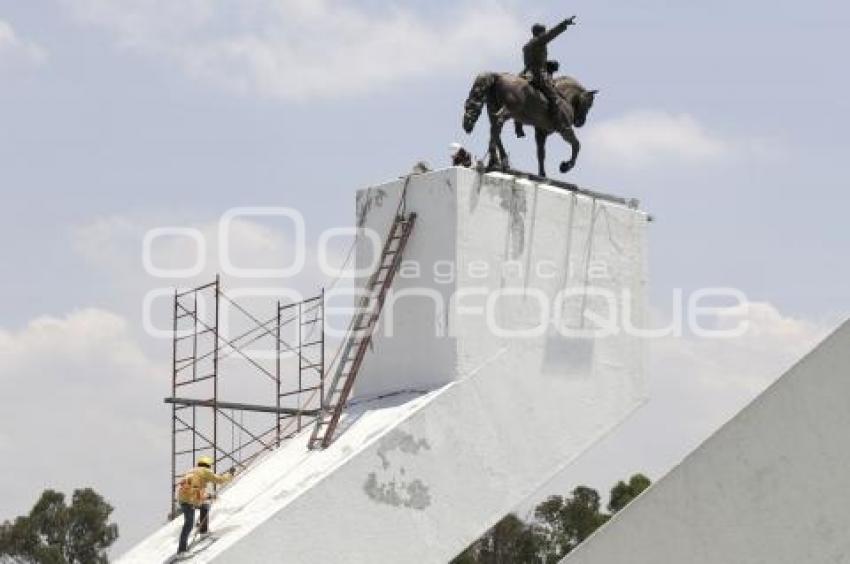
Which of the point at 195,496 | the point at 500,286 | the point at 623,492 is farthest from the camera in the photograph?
the point at 623,492

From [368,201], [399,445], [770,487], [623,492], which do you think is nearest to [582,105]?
[368,201]

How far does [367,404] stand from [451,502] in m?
1.33

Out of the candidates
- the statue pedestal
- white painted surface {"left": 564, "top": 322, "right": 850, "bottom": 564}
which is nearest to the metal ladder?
the statue pedestal

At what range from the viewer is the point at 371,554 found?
10.5 metres

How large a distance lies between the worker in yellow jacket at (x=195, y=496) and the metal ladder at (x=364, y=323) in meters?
1.21

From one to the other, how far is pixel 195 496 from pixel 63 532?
22.3 metres

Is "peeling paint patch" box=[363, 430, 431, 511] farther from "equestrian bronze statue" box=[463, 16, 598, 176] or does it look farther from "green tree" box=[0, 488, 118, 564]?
"green tree" box=[0, 488, 118, 564]

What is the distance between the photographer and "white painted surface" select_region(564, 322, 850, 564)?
7383mm

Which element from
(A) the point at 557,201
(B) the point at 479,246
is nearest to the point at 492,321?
(B) the point at 479,246

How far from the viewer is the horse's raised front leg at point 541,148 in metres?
12.6

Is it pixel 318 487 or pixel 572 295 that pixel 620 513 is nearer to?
pixel 318 487

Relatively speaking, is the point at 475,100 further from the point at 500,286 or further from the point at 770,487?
the point at 770,487

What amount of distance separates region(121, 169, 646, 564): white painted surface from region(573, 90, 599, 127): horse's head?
108cm

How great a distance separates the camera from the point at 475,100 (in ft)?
40.0
